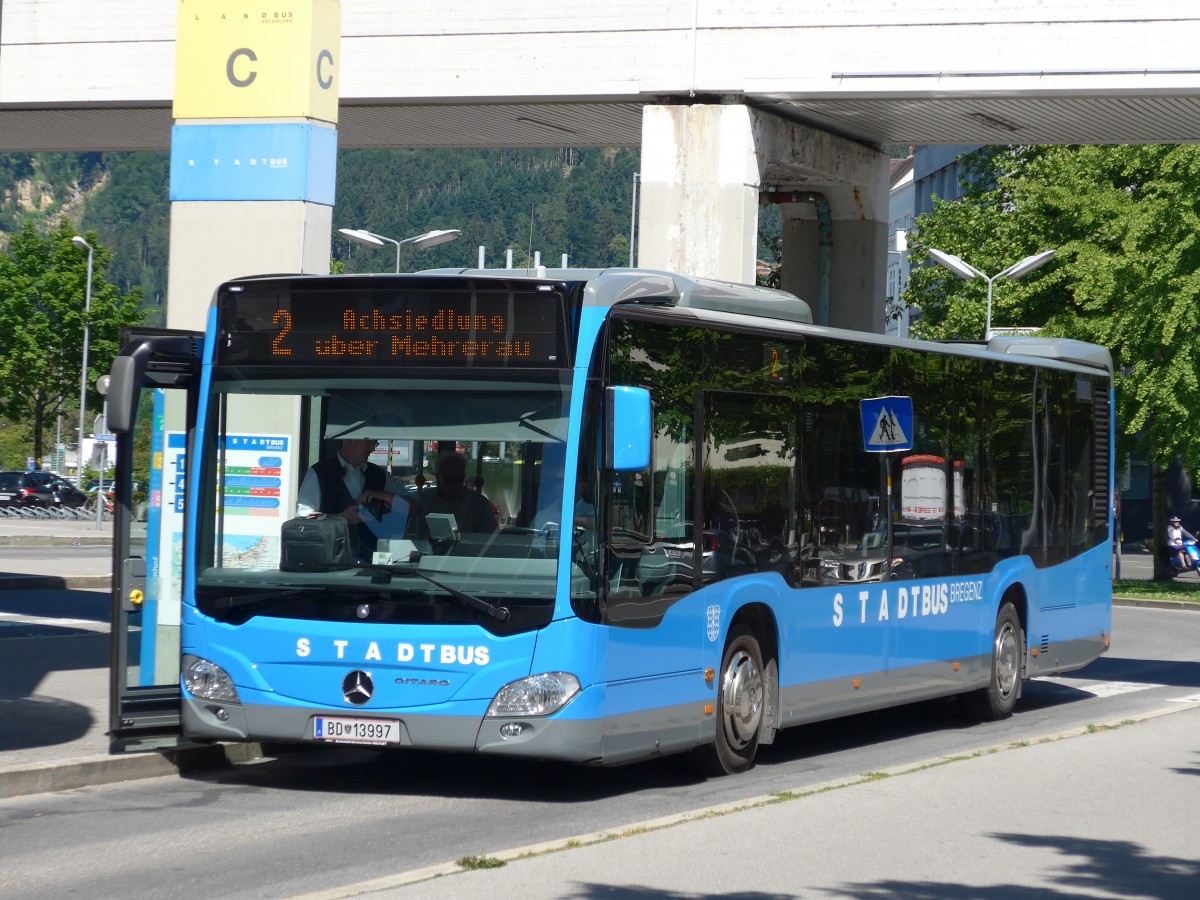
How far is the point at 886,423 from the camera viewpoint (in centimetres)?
1293

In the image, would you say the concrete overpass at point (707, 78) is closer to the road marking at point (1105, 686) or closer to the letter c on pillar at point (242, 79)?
the letter c on pillar at point (242, 79)

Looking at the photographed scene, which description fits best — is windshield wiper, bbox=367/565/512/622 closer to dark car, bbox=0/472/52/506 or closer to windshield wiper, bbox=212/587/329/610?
windshield wiper, bbox=212/587/329/610

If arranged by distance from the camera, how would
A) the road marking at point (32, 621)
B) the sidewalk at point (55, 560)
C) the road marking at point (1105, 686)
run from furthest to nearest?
1. the sidewalk at point (55, 560)
2. the road marking at point (32, 621)
3. the road marking at point (1105, 686)

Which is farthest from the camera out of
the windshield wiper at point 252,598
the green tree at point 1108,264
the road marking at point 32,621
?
the green tree at point 1108,264

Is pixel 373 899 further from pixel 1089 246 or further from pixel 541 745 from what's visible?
pixel 1089 246

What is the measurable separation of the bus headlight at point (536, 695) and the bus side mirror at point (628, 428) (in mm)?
1090

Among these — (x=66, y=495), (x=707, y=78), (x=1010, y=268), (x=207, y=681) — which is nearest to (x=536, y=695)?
(x=207, y=681)

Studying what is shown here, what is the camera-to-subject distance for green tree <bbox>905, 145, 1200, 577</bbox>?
108ft

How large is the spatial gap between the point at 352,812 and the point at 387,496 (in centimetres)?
158

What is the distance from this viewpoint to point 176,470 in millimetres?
10938

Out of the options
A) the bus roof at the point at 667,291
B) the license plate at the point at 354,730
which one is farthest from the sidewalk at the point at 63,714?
the bus roof at the point at 667,291

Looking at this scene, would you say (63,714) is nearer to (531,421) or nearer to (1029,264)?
(531,421)

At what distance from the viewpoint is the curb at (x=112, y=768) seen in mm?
9461

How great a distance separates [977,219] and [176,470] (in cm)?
4089
